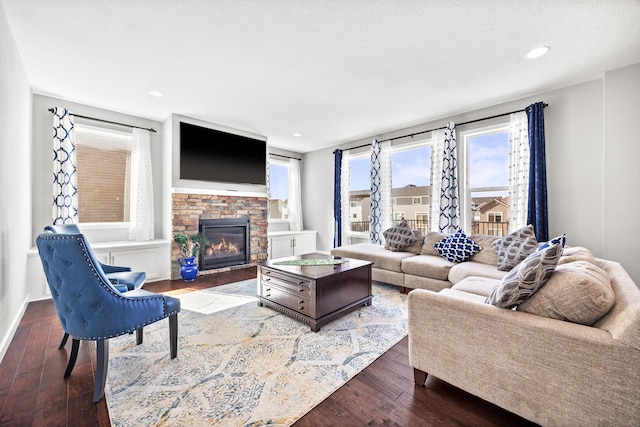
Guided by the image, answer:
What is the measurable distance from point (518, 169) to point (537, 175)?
0.27 meters

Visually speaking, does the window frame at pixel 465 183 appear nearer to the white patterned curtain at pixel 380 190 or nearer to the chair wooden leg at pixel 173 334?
the white patterned curtain at pixel 380 190

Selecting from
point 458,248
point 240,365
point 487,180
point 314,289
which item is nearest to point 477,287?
point 458,248

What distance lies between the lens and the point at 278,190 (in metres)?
6.58

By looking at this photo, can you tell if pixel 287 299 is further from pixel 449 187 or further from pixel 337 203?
pixel 337 203

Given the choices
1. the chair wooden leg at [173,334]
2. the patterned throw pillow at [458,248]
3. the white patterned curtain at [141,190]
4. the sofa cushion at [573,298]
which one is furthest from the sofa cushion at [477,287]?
the white patterned curtain at [141,190]

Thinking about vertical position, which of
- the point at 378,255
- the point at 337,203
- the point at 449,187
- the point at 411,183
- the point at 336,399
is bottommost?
the point at 336,399

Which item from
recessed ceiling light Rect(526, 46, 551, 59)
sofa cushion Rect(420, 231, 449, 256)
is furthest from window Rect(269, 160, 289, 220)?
recessed ceiling light Rect(526, 46, 551, 59)

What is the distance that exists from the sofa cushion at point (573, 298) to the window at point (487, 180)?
292cm

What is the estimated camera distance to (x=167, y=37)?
231cm

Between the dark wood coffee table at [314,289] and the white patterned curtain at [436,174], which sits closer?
the dark wood coffee table at [314,289]

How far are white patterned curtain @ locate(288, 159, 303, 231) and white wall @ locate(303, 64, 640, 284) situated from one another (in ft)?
13.9

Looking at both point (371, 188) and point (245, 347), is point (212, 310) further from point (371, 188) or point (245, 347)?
point (371, 188)

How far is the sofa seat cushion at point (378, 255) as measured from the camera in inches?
145

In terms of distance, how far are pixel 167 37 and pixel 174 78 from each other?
0.83 m
